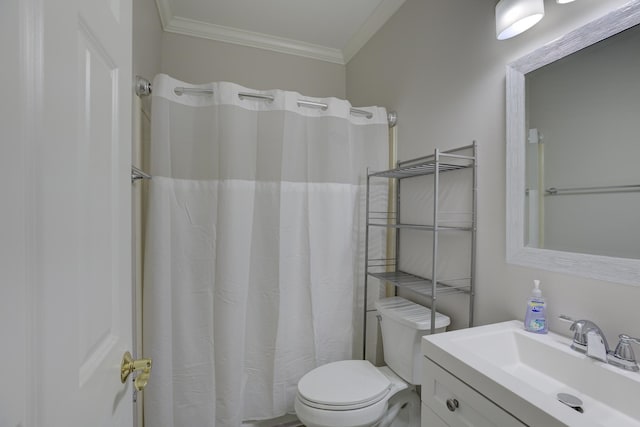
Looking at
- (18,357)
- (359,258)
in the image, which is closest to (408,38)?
(359,258)

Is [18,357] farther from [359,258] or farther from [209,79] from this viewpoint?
[209,79]

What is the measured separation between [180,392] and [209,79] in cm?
205

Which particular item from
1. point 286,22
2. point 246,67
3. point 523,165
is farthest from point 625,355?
point 246,67

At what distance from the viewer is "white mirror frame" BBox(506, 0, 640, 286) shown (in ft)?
2.66

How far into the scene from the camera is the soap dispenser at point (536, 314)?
95 cm

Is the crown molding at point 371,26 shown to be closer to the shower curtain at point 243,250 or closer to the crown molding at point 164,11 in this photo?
the shower curtain at point 243,250

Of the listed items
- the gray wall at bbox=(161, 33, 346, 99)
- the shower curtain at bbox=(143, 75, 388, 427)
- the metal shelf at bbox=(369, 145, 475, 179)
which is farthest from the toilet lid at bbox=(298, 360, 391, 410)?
the gray wall at bbox=(161, 33, 346, 99)

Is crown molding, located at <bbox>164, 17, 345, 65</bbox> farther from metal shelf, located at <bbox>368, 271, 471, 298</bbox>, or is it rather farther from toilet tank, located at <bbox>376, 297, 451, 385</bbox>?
toilet tank, located at <bbox>376, 297, 451, 385</bbox>

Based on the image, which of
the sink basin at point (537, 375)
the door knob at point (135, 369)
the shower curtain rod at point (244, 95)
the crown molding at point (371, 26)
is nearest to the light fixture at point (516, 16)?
the shower curtain rod at point (244, 95)

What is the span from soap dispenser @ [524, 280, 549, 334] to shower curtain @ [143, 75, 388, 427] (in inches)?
36.9

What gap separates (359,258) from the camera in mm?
1797

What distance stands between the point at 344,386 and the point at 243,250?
829 millimetres

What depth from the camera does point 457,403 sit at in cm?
81

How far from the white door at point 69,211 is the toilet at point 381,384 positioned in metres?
0.82
